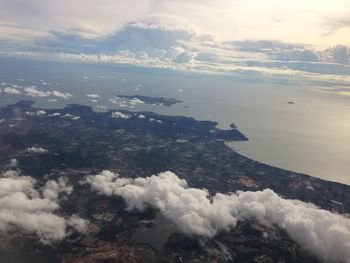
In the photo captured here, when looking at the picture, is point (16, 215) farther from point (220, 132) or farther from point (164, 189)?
point (220, 132)

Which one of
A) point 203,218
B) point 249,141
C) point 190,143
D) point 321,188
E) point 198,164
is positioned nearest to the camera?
point 203,218

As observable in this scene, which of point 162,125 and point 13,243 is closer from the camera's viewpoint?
point 13,243

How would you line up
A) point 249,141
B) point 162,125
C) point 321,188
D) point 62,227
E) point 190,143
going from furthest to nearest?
point 162,125 < point 249,141 < point 190,143 < point 321,188 < point 62,227

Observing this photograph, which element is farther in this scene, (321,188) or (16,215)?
(321,188)

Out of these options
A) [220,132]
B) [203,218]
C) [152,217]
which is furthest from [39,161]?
[220,132]

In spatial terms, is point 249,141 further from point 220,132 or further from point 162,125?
point 162,125

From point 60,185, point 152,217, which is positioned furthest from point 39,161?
point 152,217
